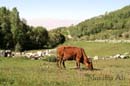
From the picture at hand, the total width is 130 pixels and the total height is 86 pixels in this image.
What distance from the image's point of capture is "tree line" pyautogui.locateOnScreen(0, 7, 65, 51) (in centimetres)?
8144

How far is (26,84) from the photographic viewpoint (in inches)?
801

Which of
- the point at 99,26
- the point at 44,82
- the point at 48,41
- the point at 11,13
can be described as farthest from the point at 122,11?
the point at 44,82

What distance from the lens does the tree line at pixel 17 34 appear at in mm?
81438

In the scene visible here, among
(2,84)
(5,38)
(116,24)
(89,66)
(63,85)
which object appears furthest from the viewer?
(116,24)

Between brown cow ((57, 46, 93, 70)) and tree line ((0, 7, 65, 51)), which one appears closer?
brown cow ((57, 46, 93, 70))

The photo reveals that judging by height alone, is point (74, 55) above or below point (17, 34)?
below

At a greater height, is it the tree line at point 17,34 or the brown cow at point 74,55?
the tree line at point 17,34

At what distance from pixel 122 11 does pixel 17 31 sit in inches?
2991

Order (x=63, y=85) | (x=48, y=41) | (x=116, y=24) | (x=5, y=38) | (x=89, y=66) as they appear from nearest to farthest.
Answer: (x=63, y=85) → (x=89, y=66) → (x=5, y=38) → (x=48, y=41) → (x=116, y=24)

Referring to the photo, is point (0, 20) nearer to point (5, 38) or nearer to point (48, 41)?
point (5, 38)

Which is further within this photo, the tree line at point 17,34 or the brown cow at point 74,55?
the tree line at point 17,34

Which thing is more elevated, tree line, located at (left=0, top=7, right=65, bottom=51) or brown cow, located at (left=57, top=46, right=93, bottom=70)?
tree line, located at (left=0, top=7, right=65, bottom=51)

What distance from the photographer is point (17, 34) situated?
271ft

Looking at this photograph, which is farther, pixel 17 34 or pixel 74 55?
pixel 17 34
